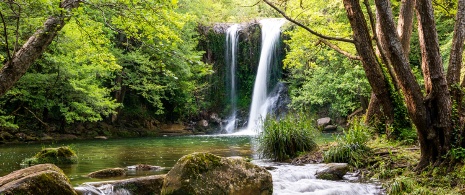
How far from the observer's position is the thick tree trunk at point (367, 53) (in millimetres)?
7340

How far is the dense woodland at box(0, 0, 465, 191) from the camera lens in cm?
529

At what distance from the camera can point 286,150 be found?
9.62m

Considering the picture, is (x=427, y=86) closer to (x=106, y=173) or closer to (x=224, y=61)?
(x=106, y=173)

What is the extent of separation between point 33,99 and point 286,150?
13609mm

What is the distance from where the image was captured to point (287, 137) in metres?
9.55

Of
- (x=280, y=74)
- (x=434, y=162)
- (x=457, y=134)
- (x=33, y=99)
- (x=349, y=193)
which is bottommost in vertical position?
(x=349, y=193)

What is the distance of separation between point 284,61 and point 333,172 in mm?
5528

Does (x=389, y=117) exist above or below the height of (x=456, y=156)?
→ above

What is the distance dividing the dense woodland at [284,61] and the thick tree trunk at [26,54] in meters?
0.01

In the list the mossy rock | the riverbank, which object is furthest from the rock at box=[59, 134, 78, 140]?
the riverbank

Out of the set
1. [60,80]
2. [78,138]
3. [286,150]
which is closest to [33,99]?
[60,80]

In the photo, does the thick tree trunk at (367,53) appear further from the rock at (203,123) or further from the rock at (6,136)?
the rock at (203,123)

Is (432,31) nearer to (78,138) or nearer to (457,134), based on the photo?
(457,134)

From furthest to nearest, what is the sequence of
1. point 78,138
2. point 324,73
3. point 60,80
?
point 324,73 < point 78,138 < point 60,80
